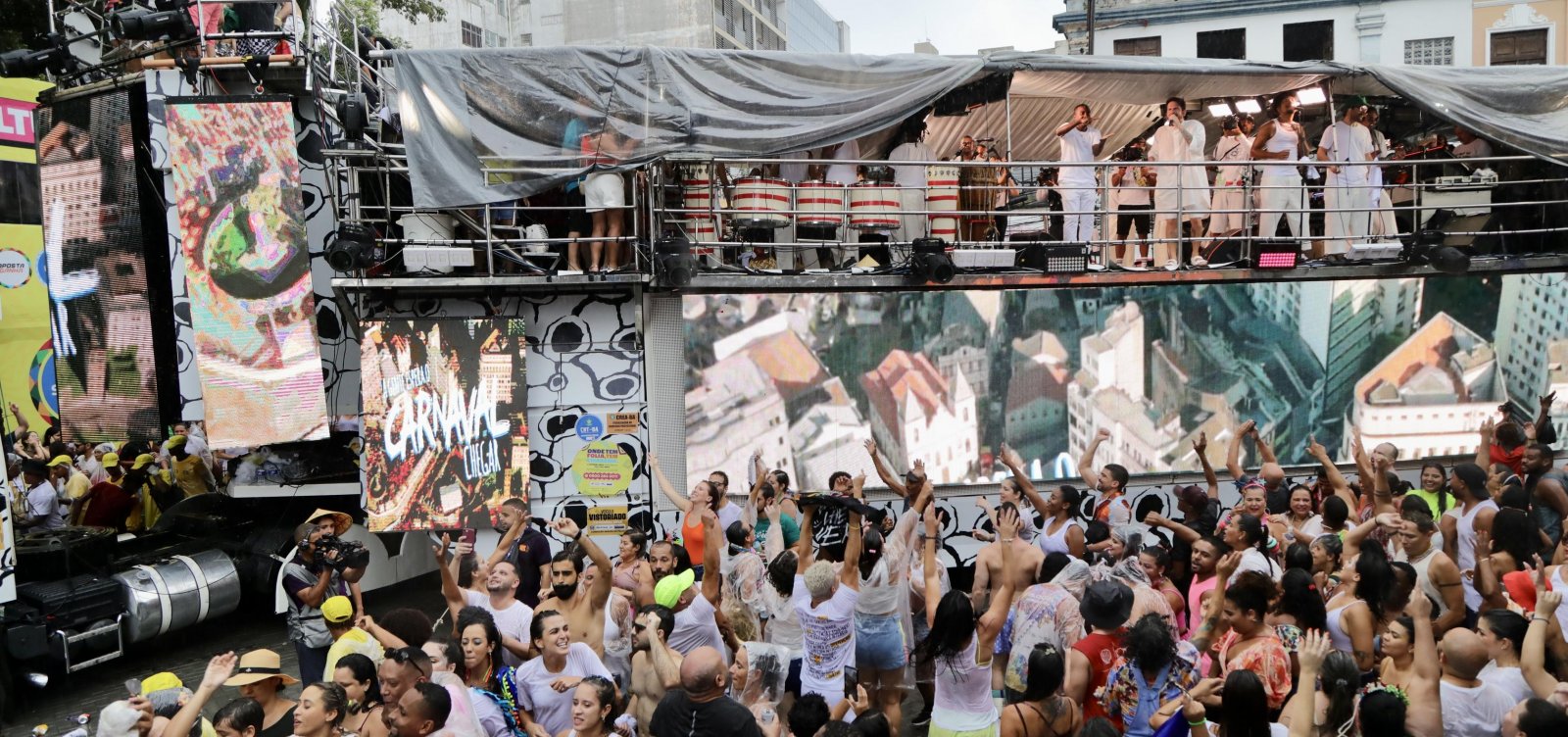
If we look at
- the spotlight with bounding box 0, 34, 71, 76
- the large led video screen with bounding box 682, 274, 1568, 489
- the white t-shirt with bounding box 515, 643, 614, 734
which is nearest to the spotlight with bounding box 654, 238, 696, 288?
the large led video screen with bounding box 682, 274, 1568, 489

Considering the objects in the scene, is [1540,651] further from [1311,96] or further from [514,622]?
[1311,96]

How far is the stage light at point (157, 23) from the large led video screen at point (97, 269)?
81cm

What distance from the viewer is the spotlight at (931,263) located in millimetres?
13109

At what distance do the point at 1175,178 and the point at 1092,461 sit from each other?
358 centimetres

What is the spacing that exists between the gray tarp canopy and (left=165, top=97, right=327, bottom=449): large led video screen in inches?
54.1

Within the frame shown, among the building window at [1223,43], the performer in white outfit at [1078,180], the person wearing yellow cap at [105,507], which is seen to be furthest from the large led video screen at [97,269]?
the building window at [1223,43]

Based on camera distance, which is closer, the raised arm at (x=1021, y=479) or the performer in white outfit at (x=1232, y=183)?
the raised arm at (x=1021, y=479)

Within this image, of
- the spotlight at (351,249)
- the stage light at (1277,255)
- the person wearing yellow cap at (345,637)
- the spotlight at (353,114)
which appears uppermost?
the spotlight at (353,114)

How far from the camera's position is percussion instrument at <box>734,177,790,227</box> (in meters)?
13.6

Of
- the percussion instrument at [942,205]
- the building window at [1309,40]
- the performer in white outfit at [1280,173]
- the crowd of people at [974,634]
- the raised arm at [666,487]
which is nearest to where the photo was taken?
the crowd of people at [974,634]

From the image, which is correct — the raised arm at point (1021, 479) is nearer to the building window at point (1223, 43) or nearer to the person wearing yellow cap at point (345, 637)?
the person wearing yellow cap at point (345, 637)

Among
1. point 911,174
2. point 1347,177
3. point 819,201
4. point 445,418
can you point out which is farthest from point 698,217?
point 1347,177

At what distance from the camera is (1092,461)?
44.2 ft

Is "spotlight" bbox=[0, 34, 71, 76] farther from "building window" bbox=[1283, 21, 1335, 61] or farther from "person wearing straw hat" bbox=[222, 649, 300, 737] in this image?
"building window" bbox=[1283, 21, 1335, 61]
